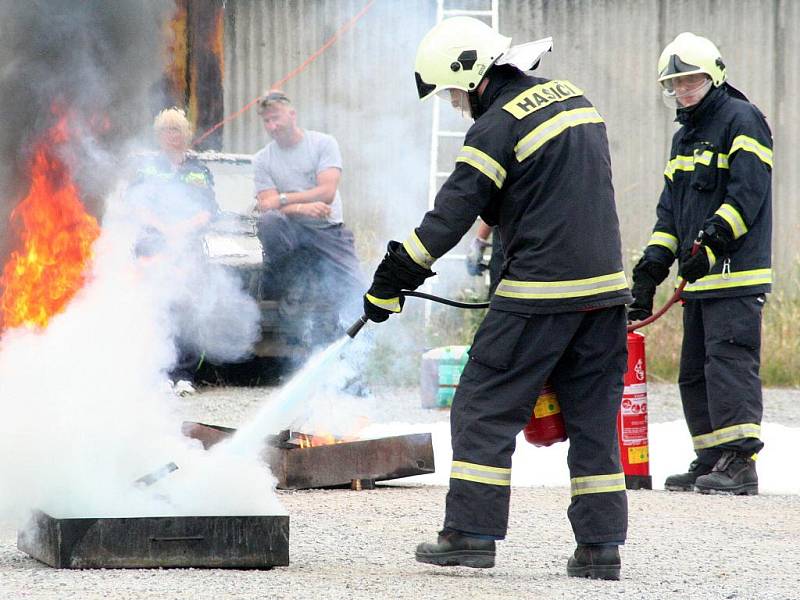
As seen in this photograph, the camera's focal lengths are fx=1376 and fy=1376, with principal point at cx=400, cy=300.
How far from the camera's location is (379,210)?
41.9 ft

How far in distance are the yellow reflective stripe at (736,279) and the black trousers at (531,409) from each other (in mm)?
1914

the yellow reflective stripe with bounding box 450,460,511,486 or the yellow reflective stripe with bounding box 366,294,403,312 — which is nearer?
the yellow reflective stripe with bounding box 450,460,511,486

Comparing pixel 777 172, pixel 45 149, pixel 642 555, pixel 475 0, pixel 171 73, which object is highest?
pixel 475 0

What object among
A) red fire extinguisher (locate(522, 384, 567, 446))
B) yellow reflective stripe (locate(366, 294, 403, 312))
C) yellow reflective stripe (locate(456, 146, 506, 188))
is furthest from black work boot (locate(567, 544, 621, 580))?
yellow reflective stripe (locate(456, 146, 506, 188))

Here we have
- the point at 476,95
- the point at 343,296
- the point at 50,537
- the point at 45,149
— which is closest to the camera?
the point at 50,537

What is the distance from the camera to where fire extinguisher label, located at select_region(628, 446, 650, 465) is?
6570 mm

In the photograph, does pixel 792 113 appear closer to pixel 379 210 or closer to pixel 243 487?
pixel 379 210

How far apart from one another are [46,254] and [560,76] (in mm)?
8406

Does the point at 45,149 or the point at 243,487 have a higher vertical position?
the point at 45,149

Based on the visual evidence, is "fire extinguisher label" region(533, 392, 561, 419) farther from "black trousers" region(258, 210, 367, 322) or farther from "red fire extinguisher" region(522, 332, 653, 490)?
"black trousers" region(258, 210, 367, 322)

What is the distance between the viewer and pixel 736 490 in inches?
258

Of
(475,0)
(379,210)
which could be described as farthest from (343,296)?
(475,0)

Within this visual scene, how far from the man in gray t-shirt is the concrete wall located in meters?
2.51

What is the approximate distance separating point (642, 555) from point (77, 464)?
6.80 ft
